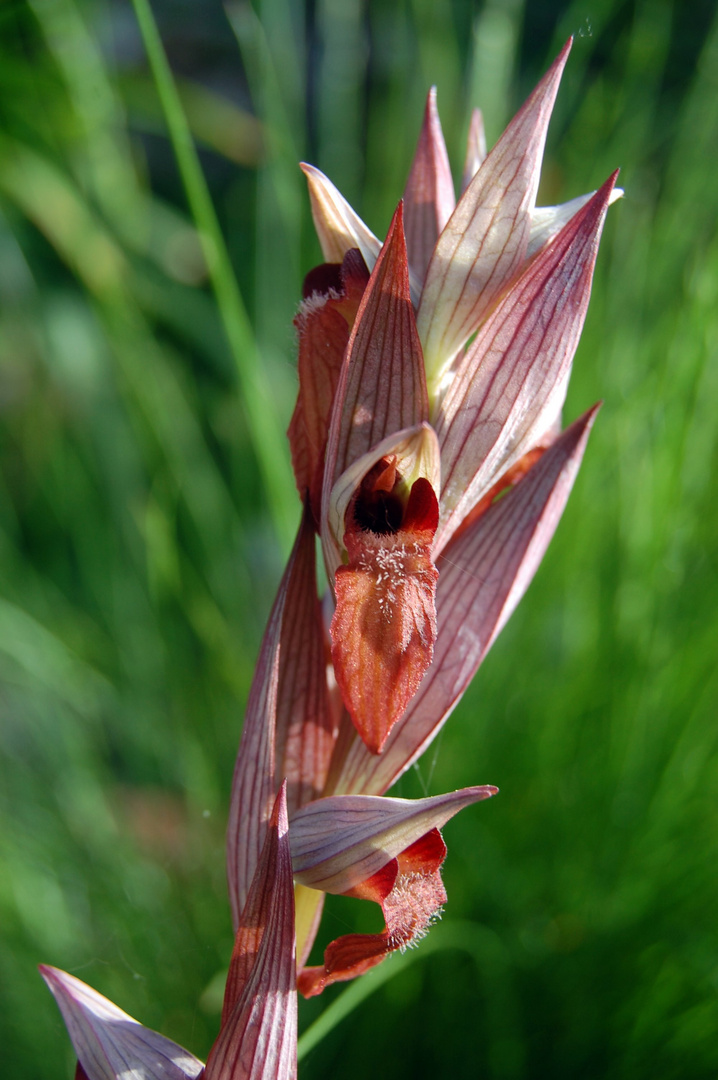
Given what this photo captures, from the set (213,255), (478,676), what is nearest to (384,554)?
(213,255)

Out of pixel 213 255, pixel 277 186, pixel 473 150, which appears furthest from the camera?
pixel 277 186

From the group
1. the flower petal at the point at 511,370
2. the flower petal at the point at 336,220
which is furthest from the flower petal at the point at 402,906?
the flower petal at the point at 336,220

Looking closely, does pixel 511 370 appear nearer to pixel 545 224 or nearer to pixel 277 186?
pixel 545 224

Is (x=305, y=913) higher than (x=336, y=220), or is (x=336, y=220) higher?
(x=336, y=220)

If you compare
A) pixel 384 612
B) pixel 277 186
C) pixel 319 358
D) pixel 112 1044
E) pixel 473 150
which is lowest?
pixel 112 1044

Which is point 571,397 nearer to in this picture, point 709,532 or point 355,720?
point 709,532

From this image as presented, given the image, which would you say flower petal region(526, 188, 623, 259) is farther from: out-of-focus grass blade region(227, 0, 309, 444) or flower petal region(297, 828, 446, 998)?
out-of-focus grass blade region(227, 0, 309, 444)

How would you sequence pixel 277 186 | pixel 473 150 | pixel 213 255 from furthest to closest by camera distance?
pixel 277 186
pixel 213 255
pixel 473 150
